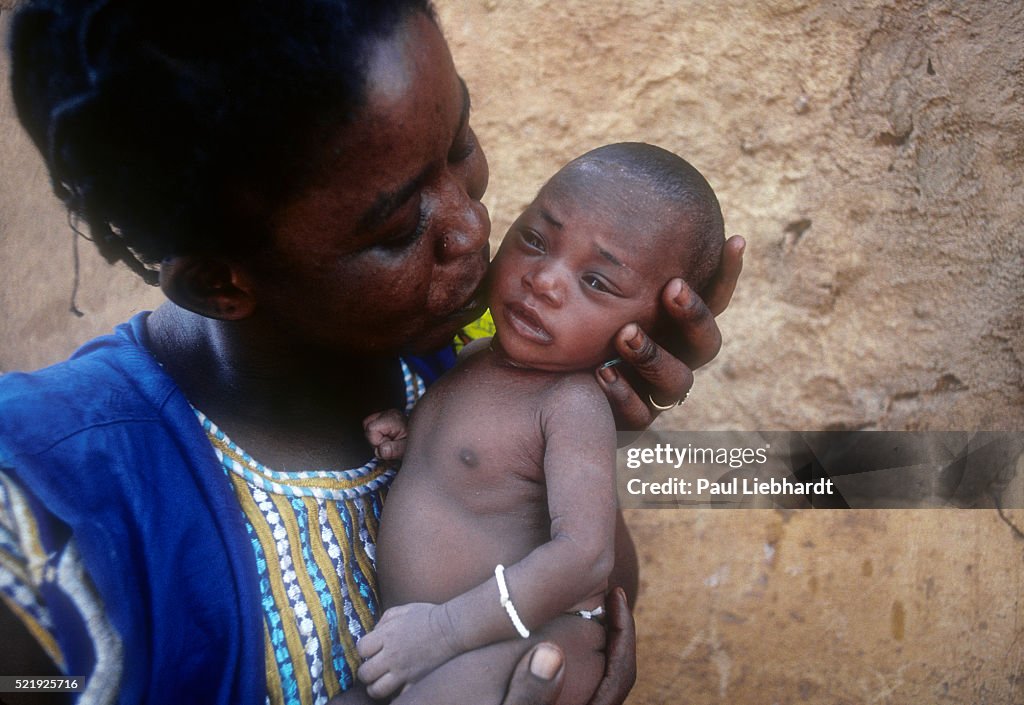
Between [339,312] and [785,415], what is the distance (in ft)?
3.15

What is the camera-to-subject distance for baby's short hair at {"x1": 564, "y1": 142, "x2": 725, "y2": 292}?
→ 0.93 m

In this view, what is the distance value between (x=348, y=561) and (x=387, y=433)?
0.14m

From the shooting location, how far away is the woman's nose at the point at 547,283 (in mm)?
890

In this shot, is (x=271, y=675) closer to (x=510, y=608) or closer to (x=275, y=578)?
(x=275, y=578)

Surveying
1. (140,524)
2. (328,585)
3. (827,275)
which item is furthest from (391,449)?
(827,275)

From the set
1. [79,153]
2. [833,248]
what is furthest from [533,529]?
[833,248]

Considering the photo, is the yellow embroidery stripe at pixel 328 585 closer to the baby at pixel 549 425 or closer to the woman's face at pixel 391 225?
the baby at pixel 549 425

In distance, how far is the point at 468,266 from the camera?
2.73ft

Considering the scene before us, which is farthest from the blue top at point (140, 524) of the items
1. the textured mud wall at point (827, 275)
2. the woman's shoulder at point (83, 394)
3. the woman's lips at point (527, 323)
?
the textured mud wall at point (827, 275)

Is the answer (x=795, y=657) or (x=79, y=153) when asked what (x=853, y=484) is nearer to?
(x=795, y=657)

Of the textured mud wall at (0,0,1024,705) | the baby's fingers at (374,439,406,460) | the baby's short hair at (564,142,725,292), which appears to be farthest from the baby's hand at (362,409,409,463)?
the textured mud wall at (0,0,1024,705)

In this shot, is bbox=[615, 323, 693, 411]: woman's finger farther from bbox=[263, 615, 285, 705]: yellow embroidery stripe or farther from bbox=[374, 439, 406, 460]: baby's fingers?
bbox=[263, 615, 285, 705]: yellow embroidery stripe

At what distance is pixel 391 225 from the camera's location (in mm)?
754

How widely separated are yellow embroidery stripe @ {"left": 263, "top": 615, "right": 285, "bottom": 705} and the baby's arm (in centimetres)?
Answer: 9
